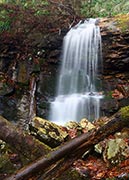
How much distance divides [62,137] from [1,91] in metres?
4.68

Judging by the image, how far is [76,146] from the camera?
2.55m

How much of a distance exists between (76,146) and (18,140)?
67 cm

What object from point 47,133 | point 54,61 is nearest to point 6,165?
point 47,133

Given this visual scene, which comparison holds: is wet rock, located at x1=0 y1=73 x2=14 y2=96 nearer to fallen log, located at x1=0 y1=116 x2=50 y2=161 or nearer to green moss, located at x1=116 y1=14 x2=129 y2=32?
green moss, located at x1=116 y1=14 x2=129 y2=32

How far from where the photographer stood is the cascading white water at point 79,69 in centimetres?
941

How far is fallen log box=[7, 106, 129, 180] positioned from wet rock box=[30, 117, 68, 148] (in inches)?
93.9

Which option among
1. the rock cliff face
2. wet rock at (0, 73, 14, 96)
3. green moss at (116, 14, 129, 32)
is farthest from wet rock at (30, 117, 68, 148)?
green moss at (116, 14, 129, 32)

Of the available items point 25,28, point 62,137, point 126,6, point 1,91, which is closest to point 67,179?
point 62,137

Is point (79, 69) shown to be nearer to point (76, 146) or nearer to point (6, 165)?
point (6, 165)

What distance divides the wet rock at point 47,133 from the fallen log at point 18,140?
6.20ft

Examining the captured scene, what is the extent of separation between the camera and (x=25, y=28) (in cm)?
1092

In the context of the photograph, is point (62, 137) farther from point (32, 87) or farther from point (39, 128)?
point (32, 87)

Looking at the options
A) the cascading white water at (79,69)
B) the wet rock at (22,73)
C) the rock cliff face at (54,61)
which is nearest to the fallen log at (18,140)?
the rock cliff face at (54,61)

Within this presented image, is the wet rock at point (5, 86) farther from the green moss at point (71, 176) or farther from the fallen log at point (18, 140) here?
the fallen log at point (18, 140)
